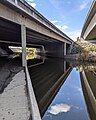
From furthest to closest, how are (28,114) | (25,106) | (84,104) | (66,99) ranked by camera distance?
(66,99), (84,104), (25,106), (28,114)

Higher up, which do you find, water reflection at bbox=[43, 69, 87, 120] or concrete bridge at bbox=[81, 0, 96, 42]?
concrete bridge at bbox=[81, 0, 96, 42]

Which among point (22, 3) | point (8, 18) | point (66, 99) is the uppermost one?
point (22, 3)

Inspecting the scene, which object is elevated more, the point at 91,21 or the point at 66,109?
the point at 91,21

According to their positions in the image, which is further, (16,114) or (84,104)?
(84,104)

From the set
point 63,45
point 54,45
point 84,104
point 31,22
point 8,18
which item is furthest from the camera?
point 54,45

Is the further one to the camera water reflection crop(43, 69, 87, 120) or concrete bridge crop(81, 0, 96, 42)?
concrete bridge crop(81, 0, 96, 42)

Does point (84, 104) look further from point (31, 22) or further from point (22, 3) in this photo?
point (31, 22)

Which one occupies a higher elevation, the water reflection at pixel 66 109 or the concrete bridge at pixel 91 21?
the concrete bridge at pixel 91 21

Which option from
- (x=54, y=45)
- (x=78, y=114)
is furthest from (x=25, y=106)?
(x=54, y=45)

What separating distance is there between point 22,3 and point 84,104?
1154cm

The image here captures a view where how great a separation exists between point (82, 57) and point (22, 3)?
2498 centimetres

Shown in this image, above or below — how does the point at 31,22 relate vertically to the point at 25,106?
above

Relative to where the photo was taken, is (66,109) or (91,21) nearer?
(66,109)

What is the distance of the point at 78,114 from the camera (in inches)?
331
